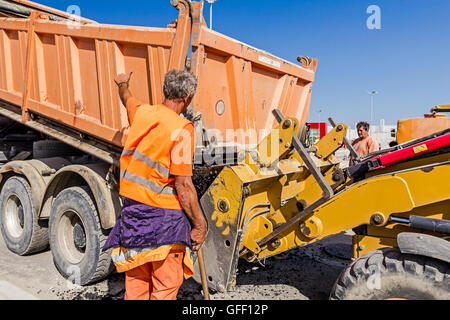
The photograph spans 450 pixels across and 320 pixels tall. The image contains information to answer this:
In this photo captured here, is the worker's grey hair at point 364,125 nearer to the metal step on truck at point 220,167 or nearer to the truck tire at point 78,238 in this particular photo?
the metal step on truck at point 220,167

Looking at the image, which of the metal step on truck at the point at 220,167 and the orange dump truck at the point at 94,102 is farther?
the orange dump truck at the point at 94,102

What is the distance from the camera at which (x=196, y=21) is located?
8.91 ft

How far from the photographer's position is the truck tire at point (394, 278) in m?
2.09

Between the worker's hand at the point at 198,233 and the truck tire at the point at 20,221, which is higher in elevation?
the worker's hand at the point at 198,233

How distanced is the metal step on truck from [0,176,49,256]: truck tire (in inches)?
0.6

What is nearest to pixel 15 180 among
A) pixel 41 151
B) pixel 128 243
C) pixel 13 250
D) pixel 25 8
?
pixel 41 151

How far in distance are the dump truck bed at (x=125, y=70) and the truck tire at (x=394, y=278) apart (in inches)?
65.2

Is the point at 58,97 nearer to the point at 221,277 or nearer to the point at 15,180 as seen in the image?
the point at 15,180

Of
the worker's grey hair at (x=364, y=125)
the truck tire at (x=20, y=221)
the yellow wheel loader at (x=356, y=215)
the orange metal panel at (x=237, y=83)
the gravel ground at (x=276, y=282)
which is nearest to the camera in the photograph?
the yellow wheel loader at (x=356, y=215)

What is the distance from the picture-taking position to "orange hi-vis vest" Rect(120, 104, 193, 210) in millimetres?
2119

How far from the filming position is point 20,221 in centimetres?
450

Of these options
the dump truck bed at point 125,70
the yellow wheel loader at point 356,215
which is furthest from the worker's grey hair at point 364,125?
the yellow wheel loader at point 356,215

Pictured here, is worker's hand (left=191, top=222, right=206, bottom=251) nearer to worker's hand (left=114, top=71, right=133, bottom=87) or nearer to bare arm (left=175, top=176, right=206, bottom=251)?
bare arm (left=175, top=176, right=206, bottom=251)

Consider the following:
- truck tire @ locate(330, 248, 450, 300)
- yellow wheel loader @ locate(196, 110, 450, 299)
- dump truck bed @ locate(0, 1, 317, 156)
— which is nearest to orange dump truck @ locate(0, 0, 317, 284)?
dump truck bed @ locate(0, 1, 317, 156)
